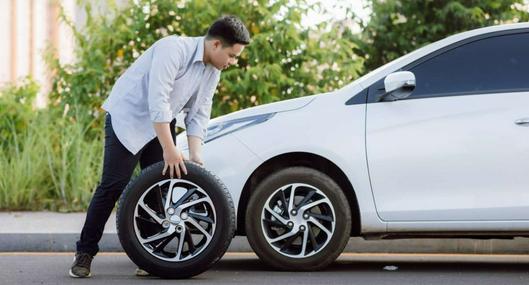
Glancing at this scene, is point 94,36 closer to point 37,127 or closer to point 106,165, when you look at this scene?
point 37,127

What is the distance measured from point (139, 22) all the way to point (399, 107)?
590 cm

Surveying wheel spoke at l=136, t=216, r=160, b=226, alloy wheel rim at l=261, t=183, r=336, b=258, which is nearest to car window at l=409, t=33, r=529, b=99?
alloy wheel rim at l=261, t=183, r=336, b=258

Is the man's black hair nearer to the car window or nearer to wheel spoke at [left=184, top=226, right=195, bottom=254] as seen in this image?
wheel spoke at [left=184, top=226, right=195, bottom=254]

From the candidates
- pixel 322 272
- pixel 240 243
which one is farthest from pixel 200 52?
pixel 240 243

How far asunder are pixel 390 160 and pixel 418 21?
748cm

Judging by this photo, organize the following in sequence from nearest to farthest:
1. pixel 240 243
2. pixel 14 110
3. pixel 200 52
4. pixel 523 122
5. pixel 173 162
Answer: pixel 173 162 < pixel 200 52 < pixel 523 122 < pixel 240 243 < pixel 14 110

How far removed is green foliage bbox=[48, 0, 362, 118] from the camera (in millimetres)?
12320

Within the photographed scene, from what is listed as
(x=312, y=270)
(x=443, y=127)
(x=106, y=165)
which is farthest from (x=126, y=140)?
(x=443, y=127)

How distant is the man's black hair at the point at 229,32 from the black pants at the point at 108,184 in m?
0.84

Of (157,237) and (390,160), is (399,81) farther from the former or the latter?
(157,237)

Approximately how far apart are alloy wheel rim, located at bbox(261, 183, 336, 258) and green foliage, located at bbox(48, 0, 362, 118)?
4839 mm

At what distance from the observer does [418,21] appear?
1449 cm

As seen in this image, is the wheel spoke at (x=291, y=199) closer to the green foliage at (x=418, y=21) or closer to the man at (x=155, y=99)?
the man at (x=155, y=99)

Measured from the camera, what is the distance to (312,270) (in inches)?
292
